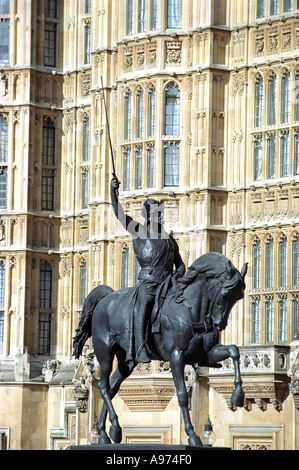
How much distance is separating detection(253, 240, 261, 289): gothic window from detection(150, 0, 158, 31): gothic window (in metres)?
6.74

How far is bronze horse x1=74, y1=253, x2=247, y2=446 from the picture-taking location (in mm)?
23297

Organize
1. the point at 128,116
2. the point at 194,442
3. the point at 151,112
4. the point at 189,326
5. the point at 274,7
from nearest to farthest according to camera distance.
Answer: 1. the point at 194,442
2. the point at 189,326
3. the point at 274,7
4. the point at 151,112
5. the point at 128,116

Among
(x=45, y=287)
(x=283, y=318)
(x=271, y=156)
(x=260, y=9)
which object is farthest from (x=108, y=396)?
(x=45, y=287)

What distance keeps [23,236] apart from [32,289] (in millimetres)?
1573

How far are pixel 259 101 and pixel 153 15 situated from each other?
409cm

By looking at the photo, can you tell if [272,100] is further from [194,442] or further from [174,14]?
[194,442]

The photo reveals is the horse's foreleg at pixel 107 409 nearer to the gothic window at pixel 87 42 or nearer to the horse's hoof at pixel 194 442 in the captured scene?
the horse's hoof at pixel 194 442

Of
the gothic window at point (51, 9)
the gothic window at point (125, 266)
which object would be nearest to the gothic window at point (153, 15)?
the gothic window at point (51, 9)

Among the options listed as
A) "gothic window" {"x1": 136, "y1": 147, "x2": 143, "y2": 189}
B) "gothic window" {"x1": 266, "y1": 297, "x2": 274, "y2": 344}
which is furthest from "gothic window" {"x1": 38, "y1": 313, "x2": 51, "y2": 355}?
"gothic window" {"x1": 266, "y1": 297, "x2": 274, "y2": 344}

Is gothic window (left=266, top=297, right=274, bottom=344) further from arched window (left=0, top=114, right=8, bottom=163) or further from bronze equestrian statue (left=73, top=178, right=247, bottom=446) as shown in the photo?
bronze equestrian statue (left=73, top=178, right=247, bottom=446)

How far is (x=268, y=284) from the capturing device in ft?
130

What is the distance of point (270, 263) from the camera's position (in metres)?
39.8

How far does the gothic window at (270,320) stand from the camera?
1553 inches
